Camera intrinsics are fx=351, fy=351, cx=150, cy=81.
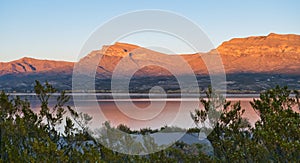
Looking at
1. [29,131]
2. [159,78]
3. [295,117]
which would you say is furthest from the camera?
[159,78]

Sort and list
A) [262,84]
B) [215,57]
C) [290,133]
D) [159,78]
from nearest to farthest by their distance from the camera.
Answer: [290,133] < [215,57] < [262,84] < [159,78]

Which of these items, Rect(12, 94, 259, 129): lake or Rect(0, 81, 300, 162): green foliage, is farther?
Rect(12, 94, 259, 129): lake

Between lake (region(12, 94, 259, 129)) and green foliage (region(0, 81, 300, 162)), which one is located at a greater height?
green foliage (region(0, 81, 300, 162))

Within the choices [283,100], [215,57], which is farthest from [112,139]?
[283,100]

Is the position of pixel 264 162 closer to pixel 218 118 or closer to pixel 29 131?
pixel 218 118

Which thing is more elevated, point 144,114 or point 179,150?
point 179,150

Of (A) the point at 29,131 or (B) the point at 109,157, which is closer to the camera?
(B) the point at 109,157

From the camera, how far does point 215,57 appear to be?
13289 millimetres

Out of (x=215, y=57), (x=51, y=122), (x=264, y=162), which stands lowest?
(x=264, y=162)

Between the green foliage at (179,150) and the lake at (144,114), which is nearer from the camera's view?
the green foliage at (179,150)

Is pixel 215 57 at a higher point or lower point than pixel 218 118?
higher

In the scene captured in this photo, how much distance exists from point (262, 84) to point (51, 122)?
447ft

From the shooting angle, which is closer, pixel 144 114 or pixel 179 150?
pixel 179 150

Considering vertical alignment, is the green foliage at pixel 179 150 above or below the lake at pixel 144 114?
above
